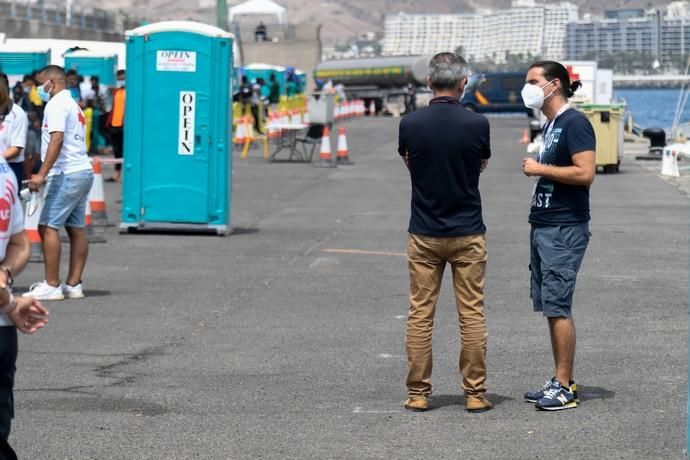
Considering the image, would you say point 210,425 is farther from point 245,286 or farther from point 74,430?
point 245,286

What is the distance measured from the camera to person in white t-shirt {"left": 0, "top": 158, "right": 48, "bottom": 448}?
4930 millimetres

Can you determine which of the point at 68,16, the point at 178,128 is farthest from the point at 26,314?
the point at 68,16

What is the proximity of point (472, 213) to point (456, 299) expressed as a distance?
0.47m

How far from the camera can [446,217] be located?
762cm

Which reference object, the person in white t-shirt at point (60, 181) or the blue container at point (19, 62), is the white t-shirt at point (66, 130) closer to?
the person in white t-shirt at point (60, 181)

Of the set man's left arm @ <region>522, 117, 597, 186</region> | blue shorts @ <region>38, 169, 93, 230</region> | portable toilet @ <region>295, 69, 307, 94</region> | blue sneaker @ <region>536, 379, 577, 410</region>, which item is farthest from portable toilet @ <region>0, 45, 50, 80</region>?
portable toilet @ <region>295, 69, 307, 94</region>

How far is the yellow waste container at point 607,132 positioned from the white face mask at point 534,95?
21289 millimetres

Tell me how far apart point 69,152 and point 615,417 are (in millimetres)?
5859

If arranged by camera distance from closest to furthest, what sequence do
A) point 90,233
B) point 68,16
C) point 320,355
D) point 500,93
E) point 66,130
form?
1. point 320,355
2. point 66,130
3. point 90,233
4. point 68,16
5. point 500,93

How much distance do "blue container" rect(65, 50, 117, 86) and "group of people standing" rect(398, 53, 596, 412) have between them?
25830mm

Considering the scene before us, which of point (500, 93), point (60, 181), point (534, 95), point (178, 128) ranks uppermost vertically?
point (534, 95)

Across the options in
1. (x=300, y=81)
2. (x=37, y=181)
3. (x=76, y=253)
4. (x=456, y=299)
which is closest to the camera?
(x=456, y=299)

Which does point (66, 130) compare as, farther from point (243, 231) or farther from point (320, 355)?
point (243, 231)

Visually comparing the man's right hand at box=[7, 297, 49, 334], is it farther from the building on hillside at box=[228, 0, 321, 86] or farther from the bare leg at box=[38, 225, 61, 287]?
the building on hillside at box=[228, 0, 321, 86]
